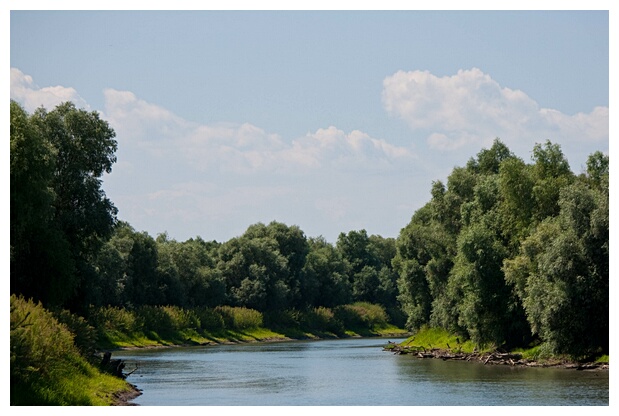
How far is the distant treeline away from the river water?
4993 mm

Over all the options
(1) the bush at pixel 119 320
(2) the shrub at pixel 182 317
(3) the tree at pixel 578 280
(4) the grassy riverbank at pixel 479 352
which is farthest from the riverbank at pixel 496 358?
(2) the shrub at pixel 182 317

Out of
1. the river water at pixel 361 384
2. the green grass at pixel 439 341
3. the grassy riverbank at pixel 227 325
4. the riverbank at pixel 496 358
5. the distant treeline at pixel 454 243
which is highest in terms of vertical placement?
the distant treeline at pixel 454 243

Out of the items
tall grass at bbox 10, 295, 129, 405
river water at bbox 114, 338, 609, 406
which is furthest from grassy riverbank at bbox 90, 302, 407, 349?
tall grass at bbox 10, 295, 129, 405

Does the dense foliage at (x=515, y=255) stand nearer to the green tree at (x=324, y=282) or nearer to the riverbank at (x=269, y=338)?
the riverbank at (x=269, y=338)

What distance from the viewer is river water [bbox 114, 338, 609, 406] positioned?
47875mm

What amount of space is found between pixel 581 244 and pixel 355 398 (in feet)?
71.3

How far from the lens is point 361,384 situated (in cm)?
5891

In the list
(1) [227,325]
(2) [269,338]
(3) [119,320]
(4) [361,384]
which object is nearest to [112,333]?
(3) [119,320]

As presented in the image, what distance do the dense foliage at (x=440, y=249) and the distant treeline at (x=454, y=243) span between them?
0.35ft

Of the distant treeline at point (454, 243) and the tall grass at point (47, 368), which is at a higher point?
the distant treeline at point (454, 243)

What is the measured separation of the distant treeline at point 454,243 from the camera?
5569cm

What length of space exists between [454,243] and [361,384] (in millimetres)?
39894

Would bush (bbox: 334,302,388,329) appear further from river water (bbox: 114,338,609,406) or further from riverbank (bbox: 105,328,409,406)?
river water (bbox: 114,338,609,406)

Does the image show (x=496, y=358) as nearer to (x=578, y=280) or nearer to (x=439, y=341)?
(x=578, y=280)
